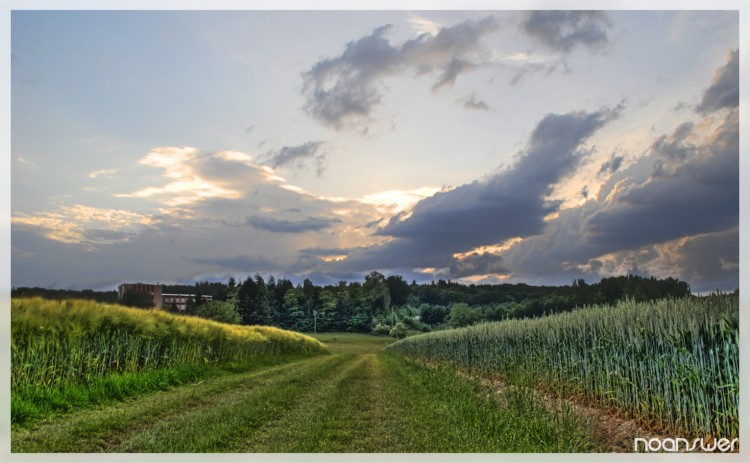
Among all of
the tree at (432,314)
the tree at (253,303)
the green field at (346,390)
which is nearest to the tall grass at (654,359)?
the green field at (346,390)

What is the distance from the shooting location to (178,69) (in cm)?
1043

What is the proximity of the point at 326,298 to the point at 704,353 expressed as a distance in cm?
684

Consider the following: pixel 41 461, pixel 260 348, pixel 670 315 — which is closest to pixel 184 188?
pixel 41 461

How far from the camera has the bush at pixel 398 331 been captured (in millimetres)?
14201

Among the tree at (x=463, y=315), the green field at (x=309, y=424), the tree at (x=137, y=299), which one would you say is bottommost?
the green field at (x=309, y=424)

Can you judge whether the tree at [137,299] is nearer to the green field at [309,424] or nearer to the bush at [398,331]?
the green field at [309,424]

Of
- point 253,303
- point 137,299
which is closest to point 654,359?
point 253,303

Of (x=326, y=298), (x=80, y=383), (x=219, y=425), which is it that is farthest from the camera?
(x=326, y=298)

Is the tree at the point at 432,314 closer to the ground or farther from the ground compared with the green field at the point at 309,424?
farther from the ground

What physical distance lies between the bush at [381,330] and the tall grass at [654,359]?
3221 mm

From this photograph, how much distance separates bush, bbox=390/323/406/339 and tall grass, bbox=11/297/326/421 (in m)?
3.76

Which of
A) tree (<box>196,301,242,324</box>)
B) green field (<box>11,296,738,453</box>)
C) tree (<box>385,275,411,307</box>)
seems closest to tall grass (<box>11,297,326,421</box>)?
green field (<box>11,296,738,453</box>)

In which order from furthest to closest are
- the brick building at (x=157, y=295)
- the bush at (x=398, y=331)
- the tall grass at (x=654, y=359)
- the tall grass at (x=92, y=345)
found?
1. the bush at (x=398, y=331)
2. the brick building at (x=157, y=295)
3. the tall grass at (x=92, y=345)
4. the tall grass at (x=654, y=359)
